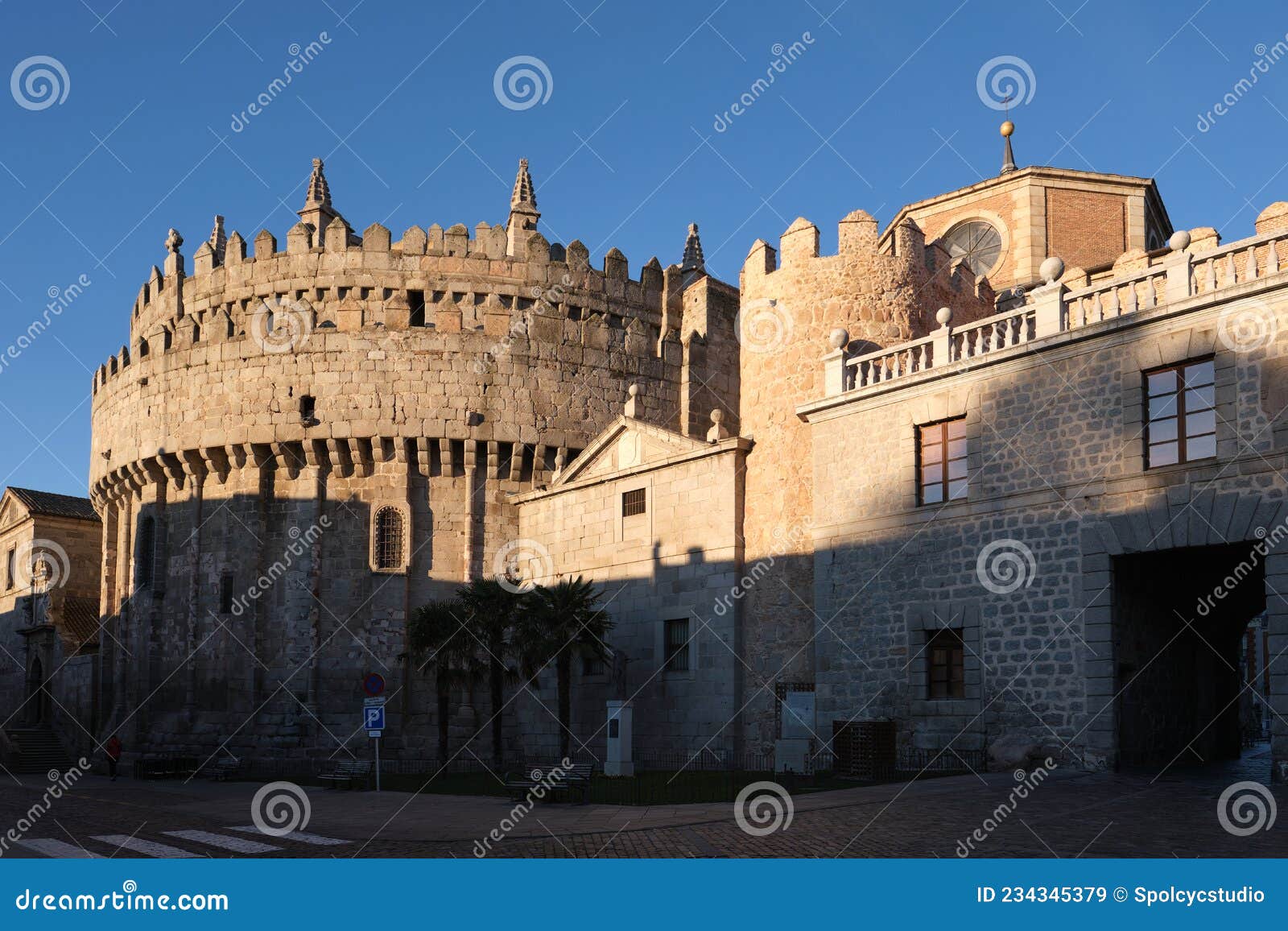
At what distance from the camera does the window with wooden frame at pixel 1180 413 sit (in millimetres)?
19047

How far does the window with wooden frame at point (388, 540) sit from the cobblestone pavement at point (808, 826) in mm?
14166

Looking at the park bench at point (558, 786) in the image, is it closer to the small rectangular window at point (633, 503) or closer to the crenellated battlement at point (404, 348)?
the small rectangular window at point (633, 503)

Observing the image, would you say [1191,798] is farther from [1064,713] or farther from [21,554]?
[21,554]

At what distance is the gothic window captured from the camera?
1436 inches

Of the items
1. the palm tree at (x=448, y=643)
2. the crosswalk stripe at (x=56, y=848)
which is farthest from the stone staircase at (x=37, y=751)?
the crosswalk stripe at (x=56, y=848)

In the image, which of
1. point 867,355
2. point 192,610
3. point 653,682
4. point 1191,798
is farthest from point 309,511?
point 1191,798

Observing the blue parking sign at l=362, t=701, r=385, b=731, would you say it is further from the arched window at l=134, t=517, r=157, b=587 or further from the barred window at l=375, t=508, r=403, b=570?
the arched window at l=134, t=517, r=157, b=587

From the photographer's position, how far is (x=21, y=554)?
50344 millimetres

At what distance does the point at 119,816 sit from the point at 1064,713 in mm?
15373

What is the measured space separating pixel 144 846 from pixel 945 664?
43.9ft

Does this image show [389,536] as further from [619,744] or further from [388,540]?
[619,744]

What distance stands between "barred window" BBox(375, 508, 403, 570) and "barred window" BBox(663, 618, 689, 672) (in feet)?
32.4

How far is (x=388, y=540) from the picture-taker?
1409 inches

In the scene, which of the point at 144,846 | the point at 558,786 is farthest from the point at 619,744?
the point at 144,846
